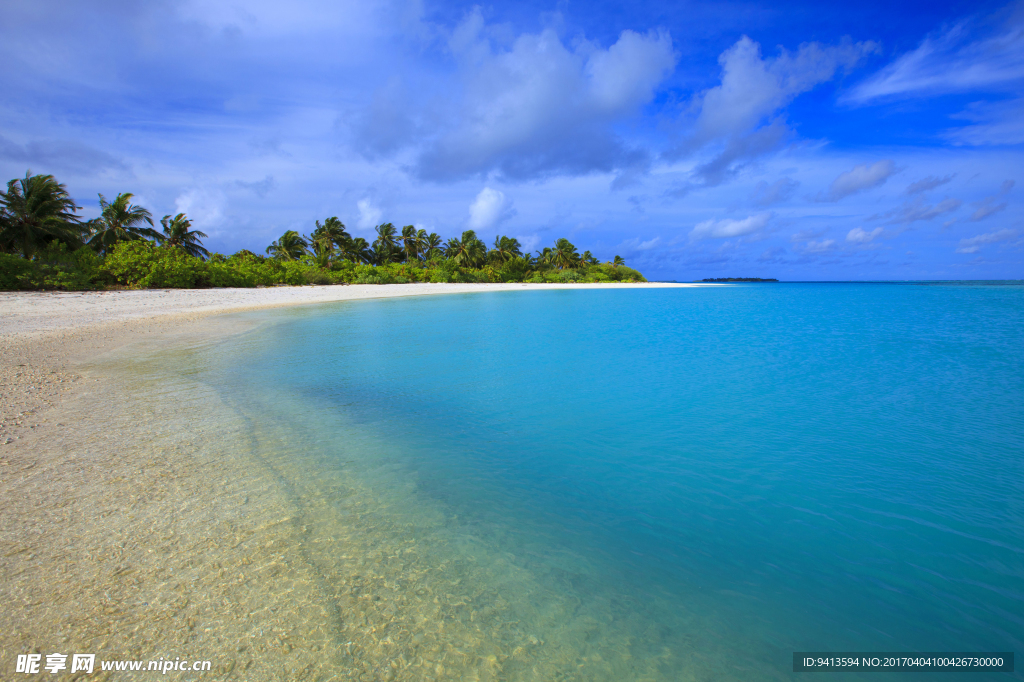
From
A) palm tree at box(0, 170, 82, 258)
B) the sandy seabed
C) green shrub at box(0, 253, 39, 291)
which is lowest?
the sandy seabed

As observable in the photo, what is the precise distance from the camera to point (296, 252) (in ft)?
204

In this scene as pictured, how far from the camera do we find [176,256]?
119 feet

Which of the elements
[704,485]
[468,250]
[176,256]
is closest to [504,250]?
[468,250]

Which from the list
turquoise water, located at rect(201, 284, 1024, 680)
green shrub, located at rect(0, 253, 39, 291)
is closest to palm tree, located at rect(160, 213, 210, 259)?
green shrub, located at rect(0, 253, 39, 291)

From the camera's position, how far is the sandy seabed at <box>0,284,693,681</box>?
8.59 feet

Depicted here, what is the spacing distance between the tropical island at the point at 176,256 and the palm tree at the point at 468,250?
17 cm

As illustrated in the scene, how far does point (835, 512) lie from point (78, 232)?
49759 mm

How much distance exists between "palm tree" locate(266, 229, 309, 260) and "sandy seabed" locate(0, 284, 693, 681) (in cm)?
6182

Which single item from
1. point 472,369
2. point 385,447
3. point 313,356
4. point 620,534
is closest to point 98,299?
point 313,356

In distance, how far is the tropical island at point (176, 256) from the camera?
100 ft

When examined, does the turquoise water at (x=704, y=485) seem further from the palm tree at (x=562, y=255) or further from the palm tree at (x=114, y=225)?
the palm tree at (x=562, y=255)

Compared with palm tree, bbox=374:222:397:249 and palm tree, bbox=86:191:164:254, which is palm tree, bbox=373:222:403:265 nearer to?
palm tree, bbox=374:222:397:249

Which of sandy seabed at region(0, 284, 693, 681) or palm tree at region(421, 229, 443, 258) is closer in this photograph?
sandy seabed at region(0, 284, 693, 681)

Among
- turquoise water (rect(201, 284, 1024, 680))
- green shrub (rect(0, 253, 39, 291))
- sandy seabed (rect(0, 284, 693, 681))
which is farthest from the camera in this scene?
green shrub (rect(0, 253, 39, 291))
